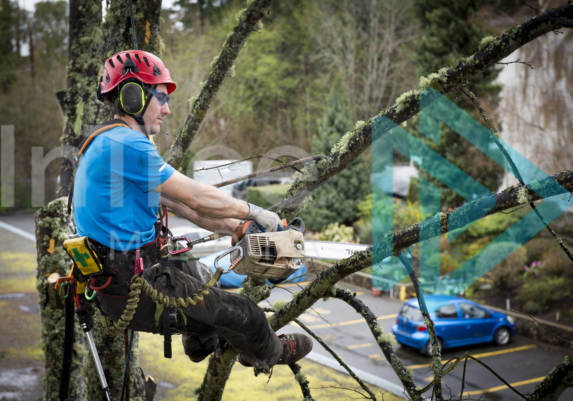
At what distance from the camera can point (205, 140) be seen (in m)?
24.2

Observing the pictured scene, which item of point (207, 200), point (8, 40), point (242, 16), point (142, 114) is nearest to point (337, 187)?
point (242, 16)

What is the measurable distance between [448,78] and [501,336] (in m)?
11.0

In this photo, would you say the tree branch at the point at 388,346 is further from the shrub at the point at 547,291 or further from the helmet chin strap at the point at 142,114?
the shrub at the point at 547,291

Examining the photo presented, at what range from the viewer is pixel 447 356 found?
1184 centimetres

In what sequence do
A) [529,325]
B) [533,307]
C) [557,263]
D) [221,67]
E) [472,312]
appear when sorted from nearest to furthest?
[221,67], [472,312], [529,325], [533,307], [557,263]

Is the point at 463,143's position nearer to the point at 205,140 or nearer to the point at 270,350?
the point at 205,140

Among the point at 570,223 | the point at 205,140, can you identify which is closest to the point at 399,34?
the point at 205,140

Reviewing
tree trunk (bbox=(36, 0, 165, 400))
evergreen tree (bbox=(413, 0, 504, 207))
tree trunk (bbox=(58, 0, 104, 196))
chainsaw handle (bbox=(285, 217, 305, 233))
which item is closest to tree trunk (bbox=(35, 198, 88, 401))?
tree trunk (bbox=(36, 0, 165, 400))

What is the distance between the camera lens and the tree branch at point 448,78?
7.62 feet

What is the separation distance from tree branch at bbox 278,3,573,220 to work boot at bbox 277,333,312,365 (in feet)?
2.95

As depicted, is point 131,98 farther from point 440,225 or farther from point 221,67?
point 440,225

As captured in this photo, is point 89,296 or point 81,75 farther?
point 81,75

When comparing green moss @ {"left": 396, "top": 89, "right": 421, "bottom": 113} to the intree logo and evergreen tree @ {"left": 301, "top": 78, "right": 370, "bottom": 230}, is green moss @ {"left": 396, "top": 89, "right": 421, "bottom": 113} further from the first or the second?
evergreen tree @ {"left": 301, "top": 78, "right": 370, "bottom": 230}

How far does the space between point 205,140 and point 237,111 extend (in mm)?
4634
